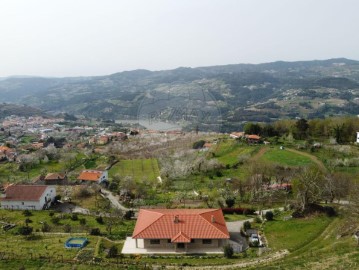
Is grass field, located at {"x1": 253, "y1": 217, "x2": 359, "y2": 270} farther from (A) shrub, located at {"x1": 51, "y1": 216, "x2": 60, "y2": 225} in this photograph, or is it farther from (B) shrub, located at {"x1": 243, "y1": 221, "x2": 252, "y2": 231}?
(A) shrub, located at {"x1": 51, "y1": 216, "x2": 60, "y2": 225}

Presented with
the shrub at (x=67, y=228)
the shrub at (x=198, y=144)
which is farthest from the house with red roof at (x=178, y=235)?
the shrub at (x=198, y=144)

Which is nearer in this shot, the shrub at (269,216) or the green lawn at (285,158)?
the shrub at (269,216)

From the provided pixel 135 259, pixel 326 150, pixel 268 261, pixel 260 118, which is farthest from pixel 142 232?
pixel 260 118

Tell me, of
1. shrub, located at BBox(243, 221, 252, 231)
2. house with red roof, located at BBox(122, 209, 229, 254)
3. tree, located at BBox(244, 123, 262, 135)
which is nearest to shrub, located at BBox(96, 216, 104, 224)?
house with red roof, located at BBox(122, 209, 229, 254)

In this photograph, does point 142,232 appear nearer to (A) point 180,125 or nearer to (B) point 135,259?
(B) point 135,259

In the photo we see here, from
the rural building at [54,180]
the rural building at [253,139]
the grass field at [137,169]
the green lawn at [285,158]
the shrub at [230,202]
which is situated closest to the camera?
the shrub at [230,202]

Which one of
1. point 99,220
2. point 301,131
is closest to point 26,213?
point 99,220

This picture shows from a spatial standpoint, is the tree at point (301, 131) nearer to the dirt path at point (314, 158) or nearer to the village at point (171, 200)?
the village at point (171, 200)
